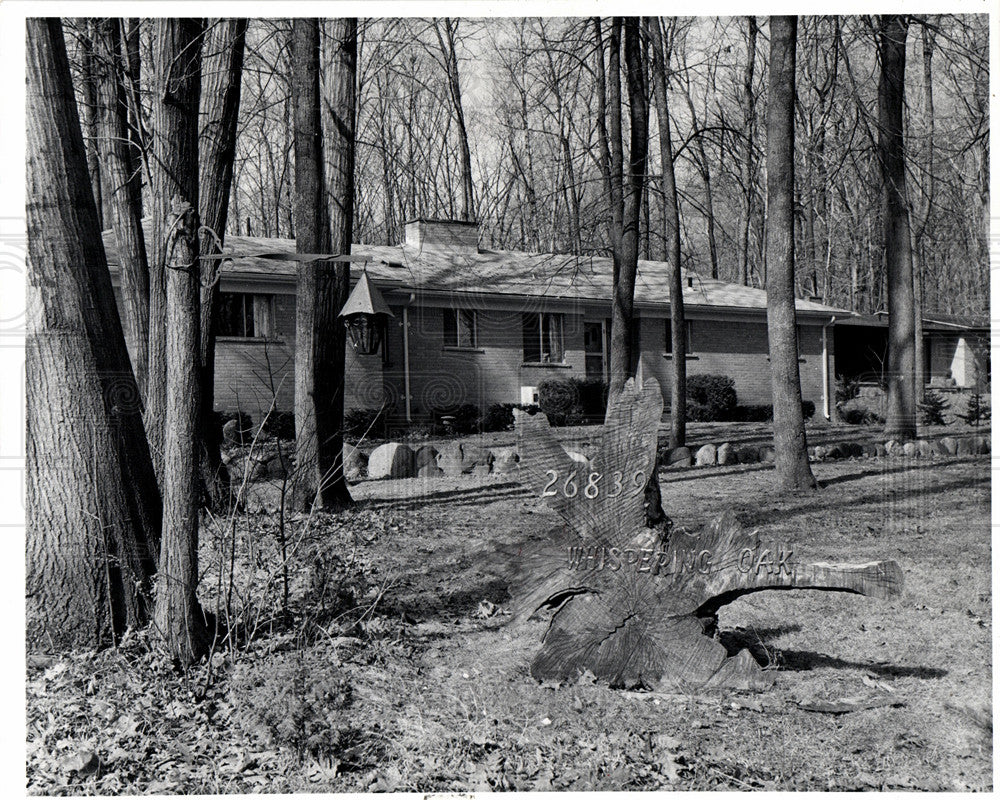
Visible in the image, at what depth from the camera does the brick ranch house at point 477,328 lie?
58.4 feet

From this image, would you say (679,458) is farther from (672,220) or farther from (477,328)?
(477,328)

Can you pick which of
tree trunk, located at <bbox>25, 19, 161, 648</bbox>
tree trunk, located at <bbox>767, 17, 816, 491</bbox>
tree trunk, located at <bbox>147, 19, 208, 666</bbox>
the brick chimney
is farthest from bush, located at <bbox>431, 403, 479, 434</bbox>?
tree trunk, located at <bbox>147, 19, 208, 666</bbox>

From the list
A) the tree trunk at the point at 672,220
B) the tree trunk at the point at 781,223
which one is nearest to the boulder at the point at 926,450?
the tree trunk at the point at 672,220

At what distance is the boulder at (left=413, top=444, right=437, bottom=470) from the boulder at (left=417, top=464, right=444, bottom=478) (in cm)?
4

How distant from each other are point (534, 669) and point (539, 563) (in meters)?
0.56

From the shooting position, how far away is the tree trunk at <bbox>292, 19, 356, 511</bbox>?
9.37 metres

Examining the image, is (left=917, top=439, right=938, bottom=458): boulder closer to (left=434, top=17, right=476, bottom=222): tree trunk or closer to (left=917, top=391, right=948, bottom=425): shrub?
(left=917, top=391, right=948, bottom=425): shrub

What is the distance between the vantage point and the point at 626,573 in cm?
498

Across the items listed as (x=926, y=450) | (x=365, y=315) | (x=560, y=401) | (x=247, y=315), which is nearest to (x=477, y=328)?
(x=560, y=401)

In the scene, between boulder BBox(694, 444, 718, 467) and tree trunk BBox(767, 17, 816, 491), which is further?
boulder BBox(694, 444, 718, 467)

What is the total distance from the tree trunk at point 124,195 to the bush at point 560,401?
31.1ft

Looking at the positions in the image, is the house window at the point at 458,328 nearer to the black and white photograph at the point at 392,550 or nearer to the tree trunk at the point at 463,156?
the tree trunk at the point at 463,156

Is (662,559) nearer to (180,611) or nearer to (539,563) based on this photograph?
(539,563)

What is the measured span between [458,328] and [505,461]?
24.0ft
